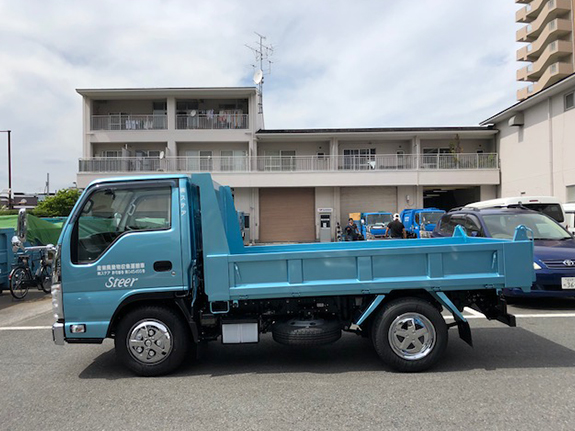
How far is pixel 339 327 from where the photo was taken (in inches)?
179

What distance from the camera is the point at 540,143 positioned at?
873 inches

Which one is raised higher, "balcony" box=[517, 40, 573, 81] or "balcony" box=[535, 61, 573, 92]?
"balcony" box=[517, 40, 573, 81]

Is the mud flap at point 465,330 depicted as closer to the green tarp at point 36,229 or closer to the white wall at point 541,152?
the green tarp at point 36,229

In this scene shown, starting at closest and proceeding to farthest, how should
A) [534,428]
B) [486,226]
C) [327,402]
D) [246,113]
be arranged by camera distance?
[534,428], [327,402], [486,226], [246,113]

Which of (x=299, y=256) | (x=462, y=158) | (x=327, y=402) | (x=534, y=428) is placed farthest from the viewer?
(x=462, y=158)

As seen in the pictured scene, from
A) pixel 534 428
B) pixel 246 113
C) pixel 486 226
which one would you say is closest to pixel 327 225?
pixel 246 113

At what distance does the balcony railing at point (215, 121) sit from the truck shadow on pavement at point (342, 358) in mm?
24699

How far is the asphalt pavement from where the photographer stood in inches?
134

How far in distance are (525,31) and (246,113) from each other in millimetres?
39135

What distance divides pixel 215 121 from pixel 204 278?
26.2 meters

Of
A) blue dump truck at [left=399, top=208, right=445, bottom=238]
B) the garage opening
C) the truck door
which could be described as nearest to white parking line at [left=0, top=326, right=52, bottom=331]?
the truck door

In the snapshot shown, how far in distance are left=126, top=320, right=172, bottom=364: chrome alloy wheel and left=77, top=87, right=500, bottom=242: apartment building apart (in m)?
23.3

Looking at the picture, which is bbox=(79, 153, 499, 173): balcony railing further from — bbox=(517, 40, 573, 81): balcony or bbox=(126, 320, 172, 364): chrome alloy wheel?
bbox=(517, 40, 573, 81): balcony

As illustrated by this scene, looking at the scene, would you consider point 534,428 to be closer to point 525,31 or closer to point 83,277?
point 83,277
